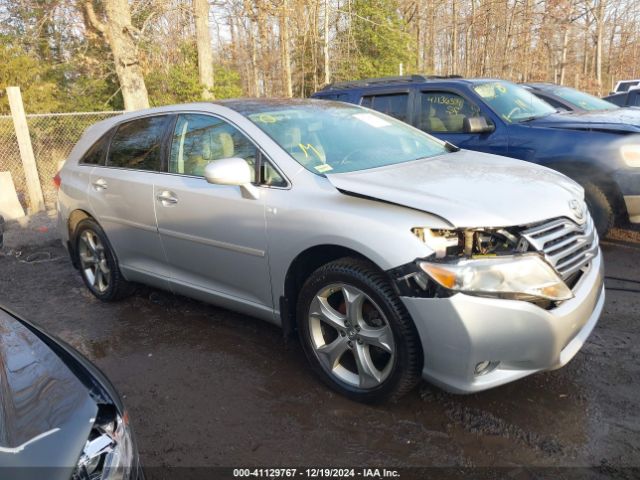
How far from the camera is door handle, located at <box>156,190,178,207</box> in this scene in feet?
12.2

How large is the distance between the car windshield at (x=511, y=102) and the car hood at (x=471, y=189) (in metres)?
2.63

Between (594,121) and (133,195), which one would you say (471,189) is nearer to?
(133,195)

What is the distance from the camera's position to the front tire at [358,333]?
263cm

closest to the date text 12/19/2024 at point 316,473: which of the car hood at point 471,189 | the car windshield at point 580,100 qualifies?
the car hood at point 471,189

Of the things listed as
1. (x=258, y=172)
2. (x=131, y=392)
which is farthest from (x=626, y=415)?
(x=131, y=392)

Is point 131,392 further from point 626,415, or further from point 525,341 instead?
point 626,415

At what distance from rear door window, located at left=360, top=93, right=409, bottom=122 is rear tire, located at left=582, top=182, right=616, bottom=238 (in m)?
2.30

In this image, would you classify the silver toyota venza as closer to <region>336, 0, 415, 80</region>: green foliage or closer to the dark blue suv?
the dark blue suv

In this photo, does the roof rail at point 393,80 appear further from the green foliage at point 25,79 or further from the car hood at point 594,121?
the green foliage at point 25,79

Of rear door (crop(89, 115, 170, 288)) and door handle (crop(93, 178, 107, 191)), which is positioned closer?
rear door (crop(89, 115, 170, 288))

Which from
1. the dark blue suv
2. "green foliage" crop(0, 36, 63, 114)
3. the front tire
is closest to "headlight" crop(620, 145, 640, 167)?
the dark blue suv

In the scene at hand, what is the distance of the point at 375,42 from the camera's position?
21.7m

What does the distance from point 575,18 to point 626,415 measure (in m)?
25.5

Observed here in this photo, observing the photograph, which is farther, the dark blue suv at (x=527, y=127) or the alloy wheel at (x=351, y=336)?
the dark blue suv at (x=527, y=127)
